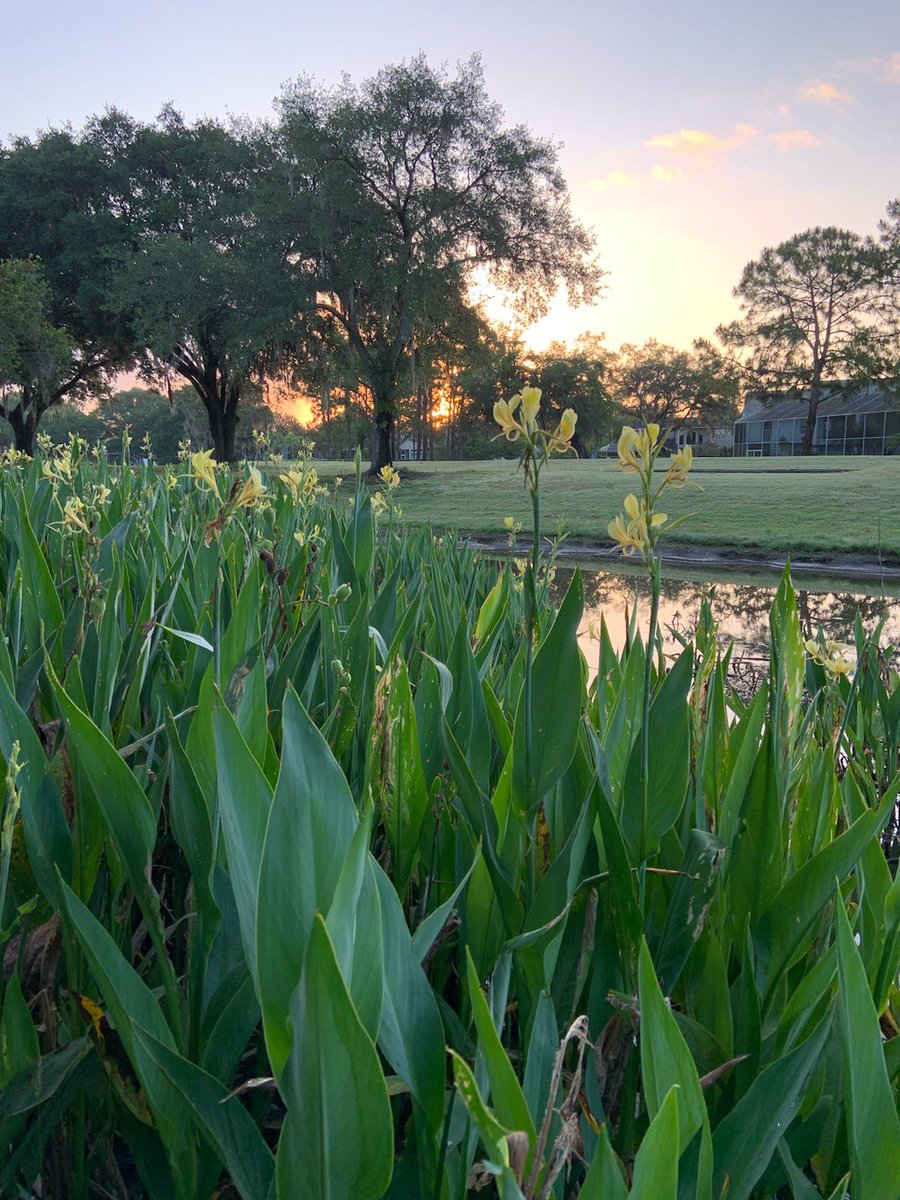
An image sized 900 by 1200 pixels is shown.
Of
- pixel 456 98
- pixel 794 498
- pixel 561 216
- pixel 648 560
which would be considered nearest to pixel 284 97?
pixel 456 98

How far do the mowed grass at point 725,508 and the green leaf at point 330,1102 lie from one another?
7892 millimetres

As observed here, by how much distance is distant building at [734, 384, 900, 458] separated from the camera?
48.8 metres

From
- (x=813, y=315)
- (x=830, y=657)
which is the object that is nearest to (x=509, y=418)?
(x=830, y=657)

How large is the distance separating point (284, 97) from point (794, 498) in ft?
59.9

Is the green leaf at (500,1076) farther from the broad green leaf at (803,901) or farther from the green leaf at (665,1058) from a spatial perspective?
the broad green leaf at (803,901)

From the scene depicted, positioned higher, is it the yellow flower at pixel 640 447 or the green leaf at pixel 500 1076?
the yellow flower at pixel 640 447

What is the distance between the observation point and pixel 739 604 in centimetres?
852

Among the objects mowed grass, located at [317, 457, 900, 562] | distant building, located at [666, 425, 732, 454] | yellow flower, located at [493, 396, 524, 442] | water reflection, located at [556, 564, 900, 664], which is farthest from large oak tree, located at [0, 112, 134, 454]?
distant building, located at [666, 425, 732, 454]

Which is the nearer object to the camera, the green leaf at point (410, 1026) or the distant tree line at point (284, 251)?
the green leaf at point (410, 1026)

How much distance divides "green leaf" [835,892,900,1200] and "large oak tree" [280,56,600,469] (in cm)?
2411

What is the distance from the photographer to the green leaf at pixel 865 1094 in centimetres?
55

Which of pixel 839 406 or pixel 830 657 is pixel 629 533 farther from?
pixel 839 406

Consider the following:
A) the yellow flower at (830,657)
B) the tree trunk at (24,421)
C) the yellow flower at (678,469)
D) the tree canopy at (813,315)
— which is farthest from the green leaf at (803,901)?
the tree canopy at (813,315)

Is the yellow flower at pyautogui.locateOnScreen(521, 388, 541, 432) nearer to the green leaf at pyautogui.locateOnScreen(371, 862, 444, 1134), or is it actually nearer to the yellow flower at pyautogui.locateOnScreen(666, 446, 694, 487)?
the yellow flower at pyautogui.locateOnScreen(666, 446, 694, 487)
